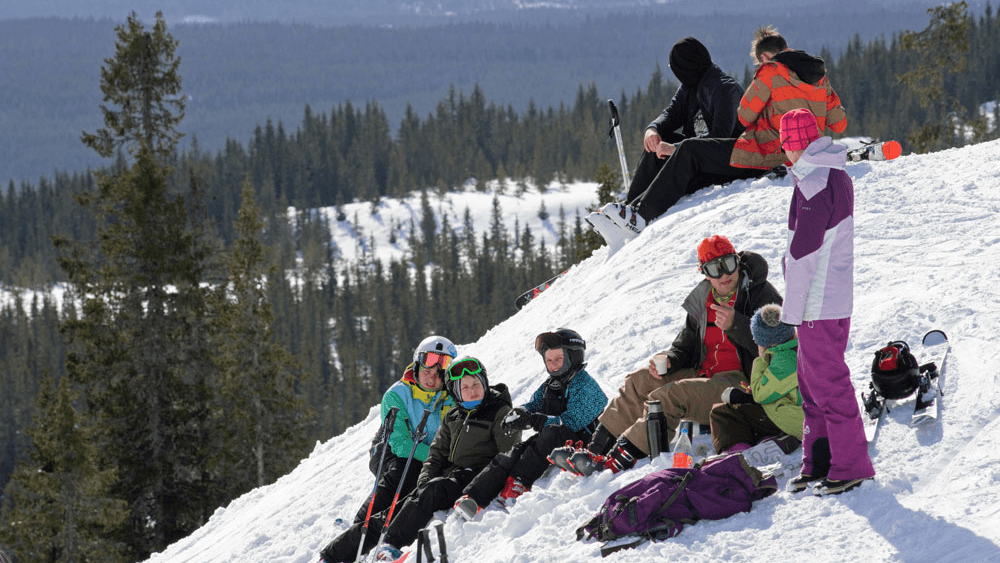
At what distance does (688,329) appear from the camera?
241 inches

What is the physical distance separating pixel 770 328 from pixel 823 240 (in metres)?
0.68

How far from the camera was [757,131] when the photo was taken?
31.6 feet

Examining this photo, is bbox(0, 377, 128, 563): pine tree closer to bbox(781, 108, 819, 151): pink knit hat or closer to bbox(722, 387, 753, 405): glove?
bbox(722, 387, 753, 405): glove

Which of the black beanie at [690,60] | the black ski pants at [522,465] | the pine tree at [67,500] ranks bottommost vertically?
the pine tree at [67,500]

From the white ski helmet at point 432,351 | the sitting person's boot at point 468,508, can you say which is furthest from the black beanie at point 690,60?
the sitting person's boot at point 468,508

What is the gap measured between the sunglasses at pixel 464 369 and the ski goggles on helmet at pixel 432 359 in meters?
0.55

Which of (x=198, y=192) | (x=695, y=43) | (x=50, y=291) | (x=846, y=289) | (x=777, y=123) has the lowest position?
(x=50, y=291)

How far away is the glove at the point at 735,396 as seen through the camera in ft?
17.8

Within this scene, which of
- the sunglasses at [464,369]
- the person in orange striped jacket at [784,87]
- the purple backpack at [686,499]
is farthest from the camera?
the person in orange striped jacket at [784,87]

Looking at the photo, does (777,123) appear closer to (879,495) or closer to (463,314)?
(879,495)

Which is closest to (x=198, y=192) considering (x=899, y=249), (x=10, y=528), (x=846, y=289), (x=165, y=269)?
(x=165, y=269)

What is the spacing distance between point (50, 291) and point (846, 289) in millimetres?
147346

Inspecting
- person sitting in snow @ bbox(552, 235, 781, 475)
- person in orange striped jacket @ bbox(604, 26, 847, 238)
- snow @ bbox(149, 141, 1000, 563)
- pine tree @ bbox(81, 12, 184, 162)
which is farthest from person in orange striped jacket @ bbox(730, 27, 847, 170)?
pine tree @ bbox(81, 12, 184, 162)

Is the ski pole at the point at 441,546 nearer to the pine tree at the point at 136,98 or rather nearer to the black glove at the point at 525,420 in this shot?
the black glove at the point at 525,420
